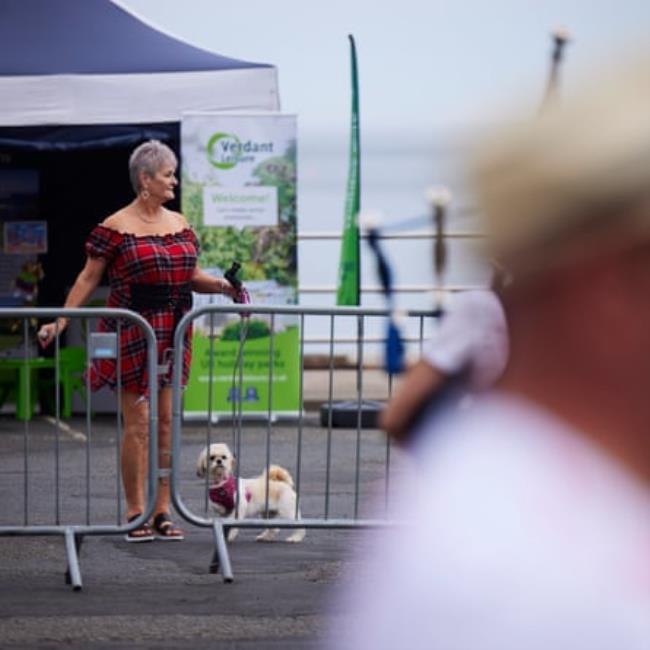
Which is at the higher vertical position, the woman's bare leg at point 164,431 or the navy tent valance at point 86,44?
the navy tent valance at point 86,44

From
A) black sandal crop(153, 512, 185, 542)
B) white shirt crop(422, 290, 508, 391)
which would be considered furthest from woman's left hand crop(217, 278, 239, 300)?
white shirt crop(422, 290, 508, 391)

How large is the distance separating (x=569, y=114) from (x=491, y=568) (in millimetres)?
445

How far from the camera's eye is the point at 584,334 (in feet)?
6.00

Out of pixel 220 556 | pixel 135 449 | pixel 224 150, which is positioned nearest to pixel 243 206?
pixel 224 150

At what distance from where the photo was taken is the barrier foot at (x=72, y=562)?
22.7 feet

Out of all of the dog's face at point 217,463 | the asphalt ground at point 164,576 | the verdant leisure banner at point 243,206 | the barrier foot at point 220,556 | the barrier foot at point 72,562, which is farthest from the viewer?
the verdant leisure banner at point 243,206

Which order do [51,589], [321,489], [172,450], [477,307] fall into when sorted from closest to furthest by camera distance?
[477,307]
[51,589]
[172,450]
[321,489]

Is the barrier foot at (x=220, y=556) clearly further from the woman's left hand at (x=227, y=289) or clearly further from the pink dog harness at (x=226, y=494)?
the woman's left hand at (x=227, y=289)

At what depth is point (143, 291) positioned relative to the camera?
7945 mm

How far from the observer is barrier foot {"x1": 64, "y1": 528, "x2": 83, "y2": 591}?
6906mm

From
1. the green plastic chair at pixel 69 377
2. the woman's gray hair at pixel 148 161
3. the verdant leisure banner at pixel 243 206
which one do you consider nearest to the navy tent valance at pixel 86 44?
the verdant leisure banner at pixel 243 206

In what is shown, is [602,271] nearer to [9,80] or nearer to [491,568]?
[491,568]

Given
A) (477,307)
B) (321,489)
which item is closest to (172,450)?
(321,489)

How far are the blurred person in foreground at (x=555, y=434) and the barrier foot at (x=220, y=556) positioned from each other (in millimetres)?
5191
